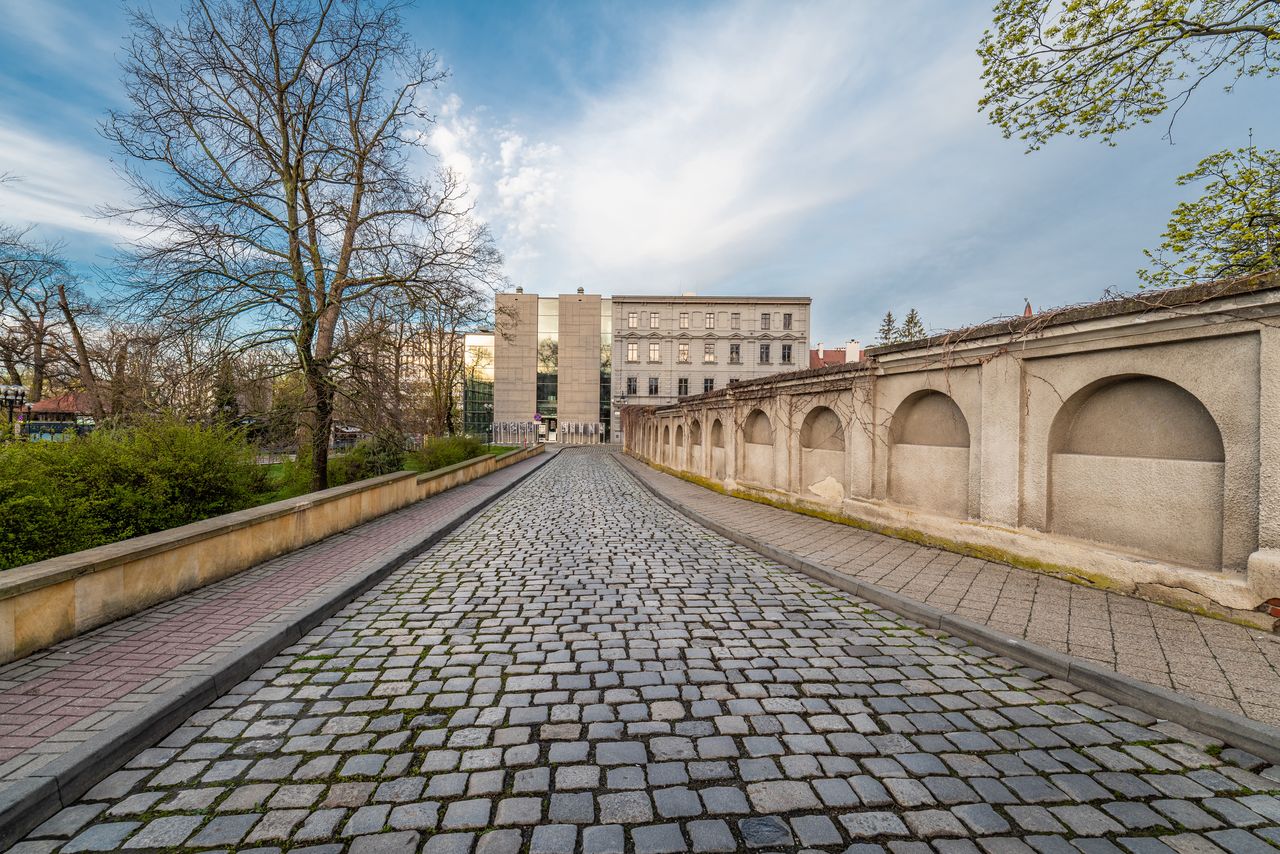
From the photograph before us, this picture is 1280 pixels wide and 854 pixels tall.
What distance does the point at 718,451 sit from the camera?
1521 centimetres

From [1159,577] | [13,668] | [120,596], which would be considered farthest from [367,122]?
[1159,577]

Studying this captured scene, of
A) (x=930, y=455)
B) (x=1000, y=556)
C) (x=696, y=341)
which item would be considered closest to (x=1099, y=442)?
(x=1000, y=556)

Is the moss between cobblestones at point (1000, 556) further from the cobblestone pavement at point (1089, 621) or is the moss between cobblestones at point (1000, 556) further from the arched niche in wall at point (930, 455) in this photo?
the arched niche in wall at point (930, 455)

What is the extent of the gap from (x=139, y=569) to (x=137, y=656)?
4.48ft

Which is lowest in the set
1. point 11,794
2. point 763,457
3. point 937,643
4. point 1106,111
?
point 937,643

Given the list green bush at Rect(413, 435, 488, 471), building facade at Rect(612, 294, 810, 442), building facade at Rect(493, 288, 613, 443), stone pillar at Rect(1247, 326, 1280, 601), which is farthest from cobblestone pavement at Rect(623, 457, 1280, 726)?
building facade at Rect(493, 288, 613, 443)

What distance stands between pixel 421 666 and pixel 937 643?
14.2 ft

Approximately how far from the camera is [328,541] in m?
7.71

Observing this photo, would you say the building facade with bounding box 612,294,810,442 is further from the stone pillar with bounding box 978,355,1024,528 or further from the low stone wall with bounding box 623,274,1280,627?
the stone pillar with bounding box 978,355,1024,528

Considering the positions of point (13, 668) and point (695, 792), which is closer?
point (695, 792)

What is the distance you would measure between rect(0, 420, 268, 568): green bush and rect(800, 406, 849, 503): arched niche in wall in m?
10.6

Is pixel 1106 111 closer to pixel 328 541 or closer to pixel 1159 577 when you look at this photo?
pixel 1159 577

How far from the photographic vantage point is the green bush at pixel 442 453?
60.5 feet

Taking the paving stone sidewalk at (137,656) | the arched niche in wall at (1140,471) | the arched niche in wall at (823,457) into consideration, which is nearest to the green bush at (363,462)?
the paving stone sidewalk at (137,656)
